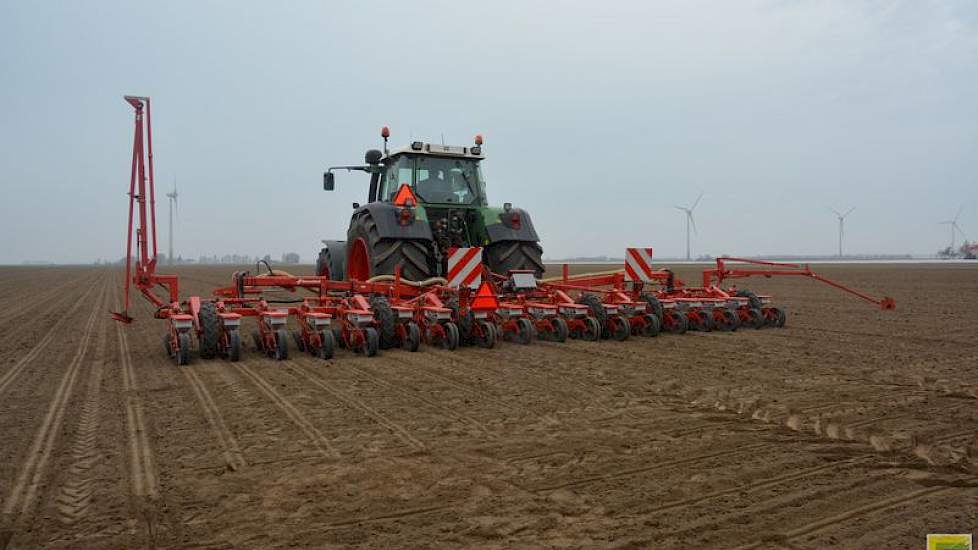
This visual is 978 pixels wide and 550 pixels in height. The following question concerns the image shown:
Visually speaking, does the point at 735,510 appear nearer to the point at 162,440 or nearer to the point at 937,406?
the point at 937,406

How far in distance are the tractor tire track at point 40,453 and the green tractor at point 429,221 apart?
3.66 m

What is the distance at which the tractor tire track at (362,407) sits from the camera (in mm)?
3955

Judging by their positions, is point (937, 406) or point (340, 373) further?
point (340, 373)

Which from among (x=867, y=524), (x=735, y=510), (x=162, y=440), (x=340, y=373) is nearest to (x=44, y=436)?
(x=162, y=440)

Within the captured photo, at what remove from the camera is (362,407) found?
473 centimetres

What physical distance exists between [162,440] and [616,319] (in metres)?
5.40

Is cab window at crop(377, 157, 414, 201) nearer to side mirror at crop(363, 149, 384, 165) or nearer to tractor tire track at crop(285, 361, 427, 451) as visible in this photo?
side mirror at crop(363, 149, 384, 165)

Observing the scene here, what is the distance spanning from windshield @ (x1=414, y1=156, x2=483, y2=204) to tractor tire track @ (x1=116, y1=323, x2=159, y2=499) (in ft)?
15.9

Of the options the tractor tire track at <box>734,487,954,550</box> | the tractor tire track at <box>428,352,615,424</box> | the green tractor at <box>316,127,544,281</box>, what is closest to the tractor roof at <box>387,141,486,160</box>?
the green tractor at <box>316,127,544,281</box>

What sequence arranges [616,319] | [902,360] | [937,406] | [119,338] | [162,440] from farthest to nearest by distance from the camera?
1. [119,338]
2. [616,319]
3. [902,360]
4. [937,406]
5. [162,440]

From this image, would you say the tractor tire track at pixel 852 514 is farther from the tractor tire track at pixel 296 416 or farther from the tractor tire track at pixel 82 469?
the tractor tire track at pixel 82 469

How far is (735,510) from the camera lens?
2889mm

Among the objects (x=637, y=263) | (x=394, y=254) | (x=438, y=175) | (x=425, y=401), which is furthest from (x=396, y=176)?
(x=425, y=401)

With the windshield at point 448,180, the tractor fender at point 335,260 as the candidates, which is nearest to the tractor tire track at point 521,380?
the windshield at point 448,180
